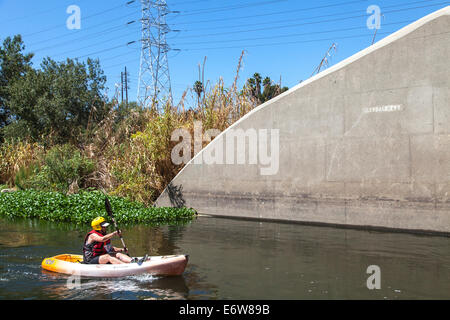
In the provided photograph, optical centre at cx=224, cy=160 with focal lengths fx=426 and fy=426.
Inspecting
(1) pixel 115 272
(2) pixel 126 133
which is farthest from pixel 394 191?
(2) pixel 126 133

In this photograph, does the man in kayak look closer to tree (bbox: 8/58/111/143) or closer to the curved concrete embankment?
the curved concrete embankment

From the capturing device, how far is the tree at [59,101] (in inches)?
992

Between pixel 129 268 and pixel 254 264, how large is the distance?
101 inches

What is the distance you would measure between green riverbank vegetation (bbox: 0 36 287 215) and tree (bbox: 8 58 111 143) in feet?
0.19

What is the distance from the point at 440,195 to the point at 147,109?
41.0 feet

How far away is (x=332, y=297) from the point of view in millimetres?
6715

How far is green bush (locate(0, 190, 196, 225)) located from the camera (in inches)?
590

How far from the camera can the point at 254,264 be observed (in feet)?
29.1

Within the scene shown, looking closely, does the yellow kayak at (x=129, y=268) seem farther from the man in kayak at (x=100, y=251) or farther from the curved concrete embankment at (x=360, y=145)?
the curved concrete embankment at (x=360, y=145)

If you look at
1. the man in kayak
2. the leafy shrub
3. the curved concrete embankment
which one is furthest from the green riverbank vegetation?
the man in kayak

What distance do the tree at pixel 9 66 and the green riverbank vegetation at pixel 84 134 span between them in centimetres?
7

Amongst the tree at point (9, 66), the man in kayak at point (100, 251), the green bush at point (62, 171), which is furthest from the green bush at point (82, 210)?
the tree at point (9, 66)

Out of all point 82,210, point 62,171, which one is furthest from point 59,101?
point 82,210

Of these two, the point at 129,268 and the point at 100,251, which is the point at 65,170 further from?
the point at 129,268
